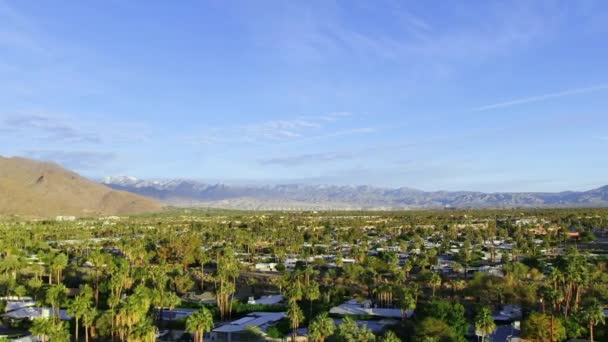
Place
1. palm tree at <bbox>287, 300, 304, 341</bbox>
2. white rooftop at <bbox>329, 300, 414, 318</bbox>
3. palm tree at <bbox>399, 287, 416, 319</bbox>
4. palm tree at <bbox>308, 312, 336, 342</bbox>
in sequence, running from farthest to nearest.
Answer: white rooftop at <bbox>329, 300, 414, 318</bbox>, palm tree at <bbox>399, 287, 416, 319</bbox>, palm tree at <bbox>287, 300, 304, 341</bbox>, palm tree at <bbox>308, 312, 336, 342</bbox>

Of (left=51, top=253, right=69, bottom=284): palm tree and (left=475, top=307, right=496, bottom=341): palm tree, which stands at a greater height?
(left=51, top=253, right=69, bottom=284): palm tree

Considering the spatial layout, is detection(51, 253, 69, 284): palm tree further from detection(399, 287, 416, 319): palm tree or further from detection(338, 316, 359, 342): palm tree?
detection(338, 316, 359, 342): palm tree

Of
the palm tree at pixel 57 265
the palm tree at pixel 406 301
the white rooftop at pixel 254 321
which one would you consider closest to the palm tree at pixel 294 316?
the white rooftop at pixel 254 321

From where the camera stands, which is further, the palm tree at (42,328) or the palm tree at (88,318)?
the palm tree at (88,318)

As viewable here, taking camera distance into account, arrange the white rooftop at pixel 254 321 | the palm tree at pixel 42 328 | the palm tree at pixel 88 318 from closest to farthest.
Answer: the palm tree at pixel 42 328 → the palm tree at pixel 88 318 → the white rooftop at pixel 254 321

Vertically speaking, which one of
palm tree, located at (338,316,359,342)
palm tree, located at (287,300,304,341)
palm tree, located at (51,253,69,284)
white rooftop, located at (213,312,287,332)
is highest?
palm tree, located at (51,253,69,284)

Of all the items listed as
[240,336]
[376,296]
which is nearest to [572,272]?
[376,296]

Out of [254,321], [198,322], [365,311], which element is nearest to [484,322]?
[365,311]

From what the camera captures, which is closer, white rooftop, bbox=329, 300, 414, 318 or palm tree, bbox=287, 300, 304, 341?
palm tree, bbox=287, 300, 304, 341

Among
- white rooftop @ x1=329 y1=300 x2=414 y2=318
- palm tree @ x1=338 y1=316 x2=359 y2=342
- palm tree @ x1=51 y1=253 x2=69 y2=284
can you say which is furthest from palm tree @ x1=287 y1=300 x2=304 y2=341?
palm tree @ x1=51 y1=253 x2=69 y2=284

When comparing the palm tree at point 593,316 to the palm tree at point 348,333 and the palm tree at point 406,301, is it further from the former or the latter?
the palm tree at point 348,333

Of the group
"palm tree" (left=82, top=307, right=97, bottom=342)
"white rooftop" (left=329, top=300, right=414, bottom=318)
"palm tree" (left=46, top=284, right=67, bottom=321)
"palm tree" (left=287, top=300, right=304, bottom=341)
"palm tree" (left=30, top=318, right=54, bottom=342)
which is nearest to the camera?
"palm tree" (left=30, top=318, right=54, bottom=342)
